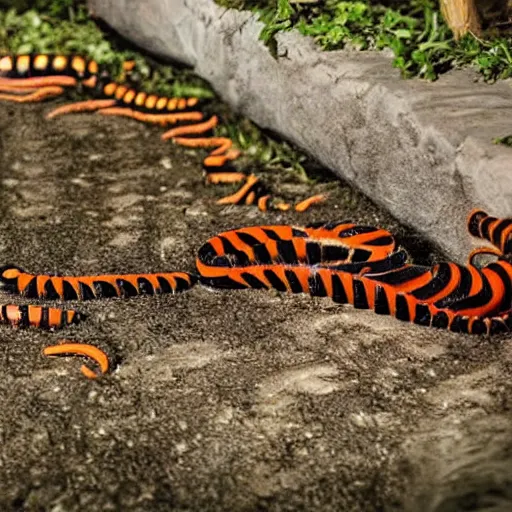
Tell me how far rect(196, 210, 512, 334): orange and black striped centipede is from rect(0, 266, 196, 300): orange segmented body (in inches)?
6.8

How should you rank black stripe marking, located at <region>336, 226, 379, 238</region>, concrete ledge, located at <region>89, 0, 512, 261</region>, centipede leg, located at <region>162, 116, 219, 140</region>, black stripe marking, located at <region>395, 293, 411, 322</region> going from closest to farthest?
black stripe marking, located at <region>395, 293, 411, 322</region> < concrete ledge, located at <region>89, 0, 512, 261</region> < black stripe marking, located at <region>336, 226, 379, 238</region> < centipede leg, located at <region>162, 116, 219, 140</region>

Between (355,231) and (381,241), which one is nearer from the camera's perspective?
(381,241)

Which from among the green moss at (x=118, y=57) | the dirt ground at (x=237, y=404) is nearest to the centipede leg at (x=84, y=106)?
the green moss at (x=118, y=57)

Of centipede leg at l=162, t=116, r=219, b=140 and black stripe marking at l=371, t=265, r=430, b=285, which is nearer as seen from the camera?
black stripe marking at l=371, t=265, r=430, b=285

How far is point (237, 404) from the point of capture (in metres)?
4.16

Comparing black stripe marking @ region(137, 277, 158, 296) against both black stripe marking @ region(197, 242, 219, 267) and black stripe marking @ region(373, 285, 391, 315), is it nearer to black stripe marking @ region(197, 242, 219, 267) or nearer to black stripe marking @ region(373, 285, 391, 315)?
black stripe marking @ region(197, 242, 219, 267)

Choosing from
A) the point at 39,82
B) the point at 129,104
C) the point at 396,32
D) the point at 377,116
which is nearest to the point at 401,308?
the point at 377,116

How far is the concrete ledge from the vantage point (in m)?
4.93

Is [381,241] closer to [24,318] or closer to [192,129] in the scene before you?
[24,318]

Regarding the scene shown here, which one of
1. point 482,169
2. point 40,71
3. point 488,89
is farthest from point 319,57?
point 40,71

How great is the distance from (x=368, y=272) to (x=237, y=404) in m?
1.08

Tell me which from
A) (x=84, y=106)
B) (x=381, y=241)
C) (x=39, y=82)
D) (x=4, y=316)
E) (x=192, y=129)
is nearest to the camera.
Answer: (x=4, y=316)

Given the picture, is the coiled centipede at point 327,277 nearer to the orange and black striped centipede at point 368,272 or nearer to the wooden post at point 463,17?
the orange and black striped centipede at point 368,272

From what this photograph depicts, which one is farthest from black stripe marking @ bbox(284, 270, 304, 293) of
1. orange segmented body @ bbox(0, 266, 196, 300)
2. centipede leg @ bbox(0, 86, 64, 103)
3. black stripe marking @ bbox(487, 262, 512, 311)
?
centipede leg @ bbox(0, 86, 64, 103)
